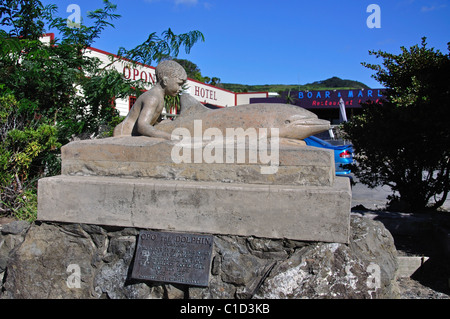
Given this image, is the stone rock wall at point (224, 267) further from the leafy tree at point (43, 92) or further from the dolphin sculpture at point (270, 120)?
the leafy tree at point (43, 92)

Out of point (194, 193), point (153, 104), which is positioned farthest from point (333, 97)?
point (194, 193)

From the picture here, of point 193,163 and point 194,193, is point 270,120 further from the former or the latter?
point 194,193

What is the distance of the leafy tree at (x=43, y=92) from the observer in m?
5.26

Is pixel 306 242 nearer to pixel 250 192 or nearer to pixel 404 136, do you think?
pixel 250 192

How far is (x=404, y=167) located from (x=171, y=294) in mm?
4171

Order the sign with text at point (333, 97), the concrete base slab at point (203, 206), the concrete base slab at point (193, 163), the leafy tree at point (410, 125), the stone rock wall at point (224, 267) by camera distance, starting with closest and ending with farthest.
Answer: the stone rock wall at point (224, 267), the concrete base slab at point (203, 206), the concrete base slab at point (193, 163), the leafy tree at point (410, 125), the sign with text at point (333, 97)

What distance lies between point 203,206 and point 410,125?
354cm

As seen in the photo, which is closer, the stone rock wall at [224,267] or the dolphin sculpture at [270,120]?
the stone rock wall at [224,267]

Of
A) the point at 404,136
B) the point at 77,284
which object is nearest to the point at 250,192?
the point at 77,284

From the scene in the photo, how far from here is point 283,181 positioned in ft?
9.37

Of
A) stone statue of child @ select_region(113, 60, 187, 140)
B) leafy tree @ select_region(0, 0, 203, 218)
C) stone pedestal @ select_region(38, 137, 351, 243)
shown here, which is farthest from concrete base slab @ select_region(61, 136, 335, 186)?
leafy tree @ select_region(0, 0, 203, 218)

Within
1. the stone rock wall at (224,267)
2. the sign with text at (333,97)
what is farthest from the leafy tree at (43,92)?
the sign with text at (333,97)

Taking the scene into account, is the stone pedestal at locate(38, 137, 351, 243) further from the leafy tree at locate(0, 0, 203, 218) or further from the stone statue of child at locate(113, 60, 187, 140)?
the leafy tree at locate(0, 0, 203, 218)

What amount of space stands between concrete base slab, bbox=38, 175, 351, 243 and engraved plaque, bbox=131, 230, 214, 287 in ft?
0.26
